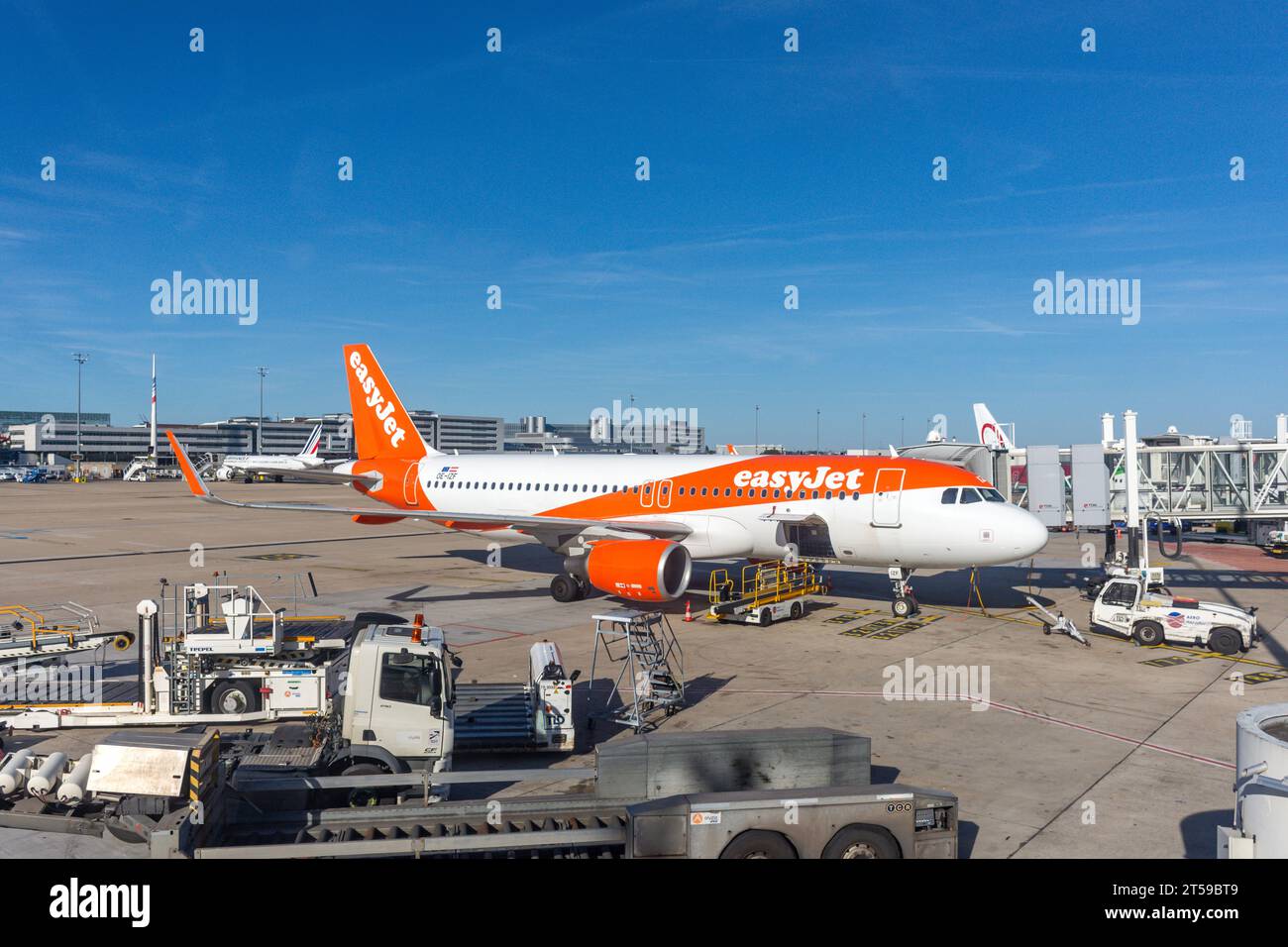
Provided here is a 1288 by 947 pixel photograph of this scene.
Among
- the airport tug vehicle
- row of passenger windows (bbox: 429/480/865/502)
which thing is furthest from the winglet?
row of passenger windows (bbox: 429/480/865/502)

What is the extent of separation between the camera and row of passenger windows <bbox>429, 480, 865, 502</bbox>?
90.3 feet

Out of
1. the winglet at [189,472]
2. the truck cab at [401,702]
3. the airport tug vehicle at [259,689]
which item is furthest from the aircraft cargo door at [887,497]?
the winglet at [189,472]

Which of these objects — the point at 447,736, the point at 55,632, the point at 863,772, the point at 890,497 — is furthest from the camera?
the point at 890,497

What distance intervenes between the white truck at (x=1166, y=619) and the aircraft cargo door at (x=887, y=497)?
5860 mm

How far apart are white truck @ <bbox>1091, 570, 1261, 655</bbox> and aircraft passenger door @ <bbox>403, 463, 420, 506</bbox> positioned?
80.2 ft

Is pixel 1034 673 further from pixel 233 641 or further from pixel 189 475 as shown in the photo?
pixel 189 475

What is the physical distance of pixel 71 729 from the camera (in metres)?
15.8

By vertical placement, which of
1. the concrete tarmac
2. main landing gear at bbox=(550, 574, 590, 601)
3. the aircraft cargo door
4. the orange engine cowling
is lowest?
the concrete tarmac

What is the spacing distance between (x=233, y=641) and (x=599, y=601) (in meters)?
15.2

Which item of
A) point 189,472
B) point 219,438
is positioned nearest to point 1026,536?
point 189,472

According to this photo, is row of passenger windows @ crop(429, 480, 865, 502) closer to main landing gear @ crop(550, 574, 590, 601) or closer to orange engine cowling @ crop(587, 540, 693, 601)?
main landing gear @ crop(550, 574, 590, 601)

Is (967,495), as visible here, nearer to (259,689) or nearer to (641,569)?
(641,569)

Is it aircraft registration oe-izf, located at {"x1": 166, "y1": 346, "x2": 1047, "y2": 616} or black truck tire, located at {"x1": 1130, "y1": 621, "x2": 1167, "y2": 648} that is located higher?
aircraft registration oe-izf, located at {"x1": 166, "y1": 346, "x2": 1047, "y2": 616}
